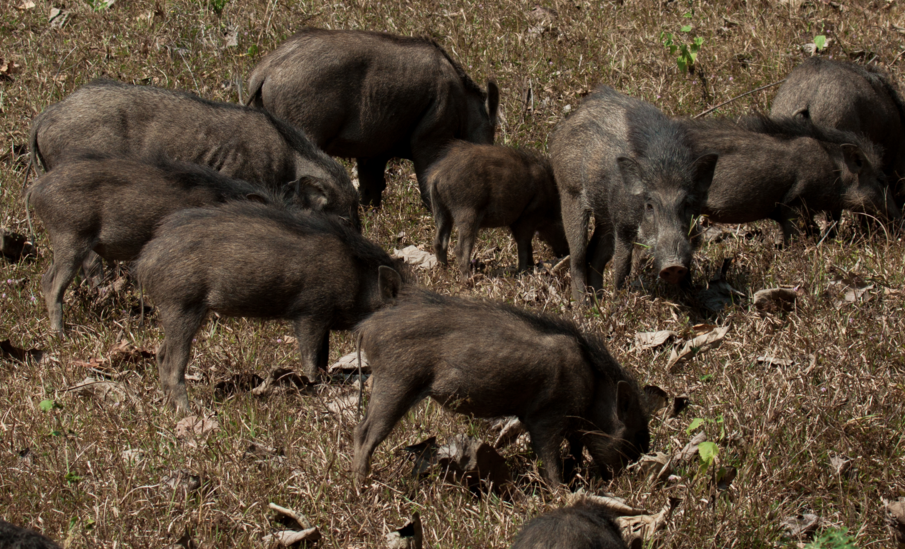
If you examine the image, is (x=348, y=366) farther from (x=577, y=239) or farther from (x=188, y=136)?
(x=188, y=136)

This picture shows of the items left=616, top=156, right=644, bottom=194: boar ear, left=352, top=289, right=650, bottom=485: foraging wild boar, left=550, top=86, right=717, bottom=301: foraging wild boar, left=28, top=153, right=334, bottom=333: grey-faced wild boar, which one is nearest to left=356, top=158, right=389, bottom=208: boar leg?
left=550, top=86, right=717, bottom=301: foraging wild boar

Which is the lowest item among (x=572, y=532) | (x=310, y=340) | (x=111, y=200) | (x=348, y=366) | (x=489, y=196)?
(x=348, y=366)

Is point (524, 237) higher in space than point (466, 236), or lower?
lower

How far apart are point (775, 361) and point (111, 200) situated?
13.1ft

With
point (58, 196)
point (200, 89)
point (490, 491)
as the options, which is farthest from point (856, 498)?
point (200, 89)

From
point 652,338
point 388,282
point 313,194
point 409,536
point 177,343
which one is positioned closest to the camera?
point 409,536

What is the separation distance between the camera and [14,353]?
5.69 meters

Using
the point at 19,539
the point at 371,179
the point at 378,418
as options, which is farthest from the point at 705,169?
the point at 19,539

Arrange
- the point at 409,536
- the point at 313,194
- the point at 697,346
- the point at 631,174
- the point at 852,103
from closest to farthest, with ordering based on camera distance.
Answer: the point at 409,536 < the point at 697,346 < the point at 631,174 < the point at 313,194 < the point at 852,103

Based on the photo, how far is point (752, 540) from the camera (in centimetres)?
370

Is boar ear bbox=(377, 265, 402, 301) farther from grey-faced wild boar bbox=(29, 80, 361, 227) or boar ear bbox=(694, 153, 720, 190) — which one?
boar ear bbox=(694, 153, 720, 190)

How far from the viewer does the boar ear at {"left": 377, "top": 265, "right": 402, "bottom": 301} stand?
193 inches

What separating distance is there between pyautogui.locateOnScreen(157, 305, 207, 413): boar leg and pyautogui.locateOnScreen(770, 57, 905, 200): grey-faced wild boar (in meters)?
5.52

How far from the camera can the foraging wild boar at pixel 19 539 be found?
2670 millimetres
